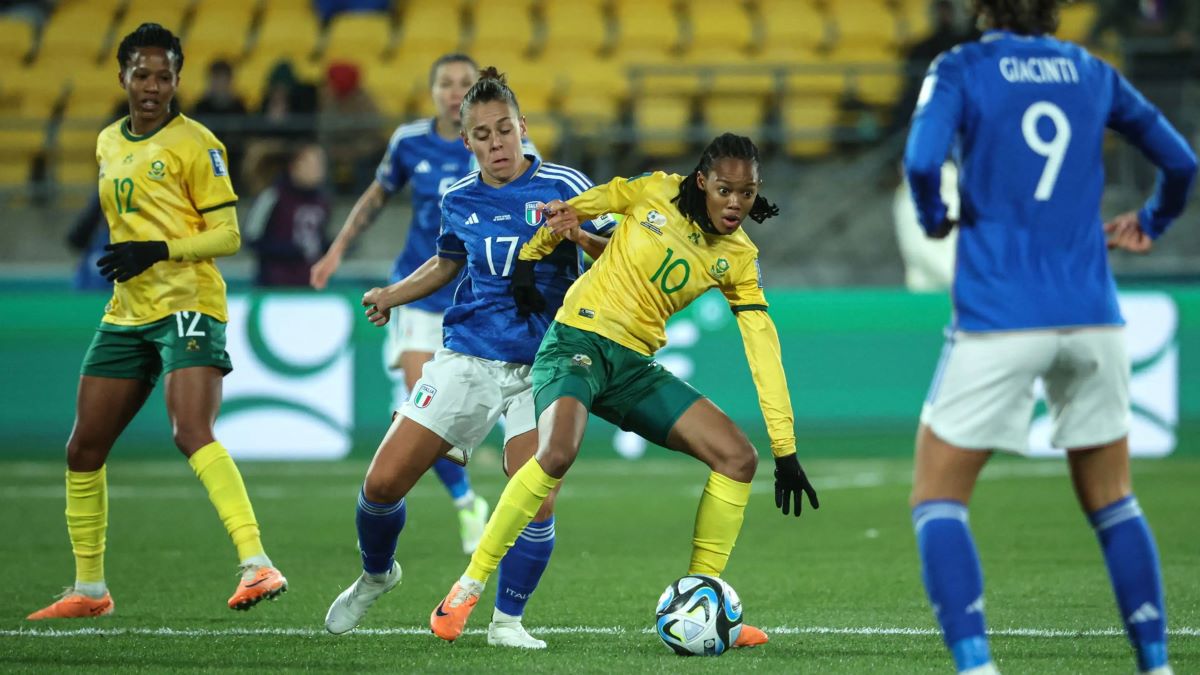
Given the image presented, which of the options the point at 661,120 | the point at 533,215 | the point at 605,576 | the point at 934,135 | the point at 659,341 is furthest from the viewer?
the point at 661,120

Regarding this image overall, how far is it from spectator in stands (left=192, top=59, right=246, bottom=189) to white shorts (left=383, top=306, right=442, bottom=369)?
648cm

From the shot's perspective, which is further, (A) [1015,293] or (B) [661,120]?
(B) [661,120]

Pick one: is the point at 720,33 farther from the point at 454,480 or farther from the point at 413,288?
the point at 413,288

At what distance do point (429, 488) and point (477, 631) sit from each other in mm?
5458

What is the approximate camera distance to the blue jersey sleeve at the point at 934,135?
4.15 metres

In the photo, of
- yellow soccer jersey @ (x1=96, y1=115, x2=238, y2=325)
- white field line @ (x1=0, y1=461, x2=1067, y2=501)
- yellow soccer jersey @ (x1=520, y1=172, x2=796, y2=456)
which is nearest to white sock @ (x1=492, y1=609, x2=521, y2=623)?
yellow soccer jersey @ (x1=520, y1=172, x2=796, y2=456)

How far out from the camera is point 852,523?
30.5 ft

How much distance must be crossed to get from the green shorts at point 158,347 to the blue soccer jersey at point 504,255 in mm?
919

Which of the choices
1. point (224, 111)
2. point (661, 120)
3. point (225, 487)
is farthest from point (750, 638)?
point (661, 120)

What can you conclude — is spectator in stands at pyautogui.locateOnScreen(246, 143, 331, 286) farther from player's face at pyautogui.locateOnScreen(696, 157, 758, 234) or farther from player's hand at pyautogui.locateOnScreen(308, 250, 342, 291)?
player's face at pyautogui.locateOnScreen(696, 157, 758, 234)

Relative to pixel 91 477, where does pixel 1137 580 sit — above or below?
above

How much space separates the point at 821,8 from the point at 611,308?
12.6 metres

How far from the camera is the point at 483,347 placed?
5949 millimetres

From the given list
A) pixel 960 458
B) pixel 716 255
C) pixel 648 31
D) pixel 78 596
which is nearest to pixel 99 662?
pixel 78 596
